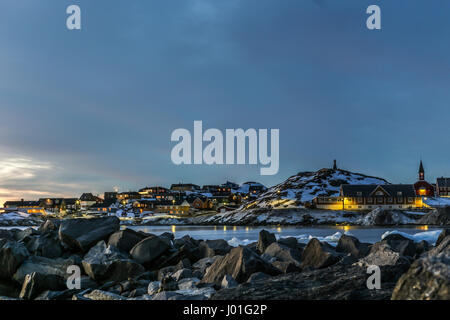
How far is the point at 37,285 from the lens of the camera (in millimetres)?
13953

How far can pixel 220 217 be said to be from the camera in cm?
15500

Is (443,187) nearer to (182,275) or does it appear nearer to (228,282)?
(182,275)

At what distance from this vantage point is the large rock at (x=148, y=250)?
18234 millimetres

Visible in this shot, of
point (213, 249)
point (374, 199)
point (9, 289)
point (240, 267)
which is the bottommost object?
point (374, 199)

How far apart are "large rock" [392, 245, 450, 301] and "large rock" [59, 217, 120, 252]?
56.4ft

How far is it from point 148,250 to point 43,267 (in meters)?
4.28

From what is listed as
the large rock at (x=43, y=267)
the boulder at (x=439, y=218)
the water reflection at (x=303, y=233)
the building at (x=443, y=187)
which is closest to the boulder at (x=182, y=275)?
the large rock at (x=43, y=267)

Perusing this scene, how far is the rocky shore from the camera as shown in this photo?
7.66 m

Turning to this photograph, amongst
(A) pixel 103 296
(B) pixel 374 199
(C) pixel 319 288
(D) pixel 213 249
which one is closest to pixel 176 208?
(B) pixel 374 199

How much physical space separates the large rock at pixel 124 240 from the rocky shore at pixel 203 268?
0.05m

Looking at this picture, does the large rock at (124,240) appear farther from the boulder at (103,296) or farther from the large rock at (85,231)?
the boulder at (103,296)
